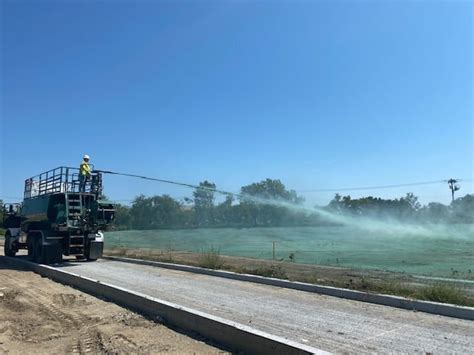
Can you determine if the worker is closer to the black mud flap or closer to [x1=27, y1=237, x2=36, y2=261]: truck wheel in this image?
the black mud flap

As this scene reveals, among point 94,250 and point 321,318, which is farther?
point 94,250

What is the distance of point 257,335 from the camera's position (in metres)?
6.64

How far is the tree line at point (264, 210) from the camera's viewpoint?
54.1 metres

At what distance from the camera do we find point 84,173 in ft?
63.8

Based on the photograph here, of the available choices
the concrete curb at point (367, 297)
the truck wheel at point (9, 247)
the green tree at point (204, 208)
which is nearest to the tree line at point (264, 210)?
the green tree at point (204, 208)

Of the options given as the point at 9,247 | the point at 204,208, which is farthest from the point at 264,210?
the point at 9,247

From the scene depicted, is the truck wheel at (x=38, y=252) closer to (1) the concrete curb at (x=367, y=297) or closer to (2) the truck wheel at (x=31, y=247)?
(2) the truck wheel at (x=31, y=247)

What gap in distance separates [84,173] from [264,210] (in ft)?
143

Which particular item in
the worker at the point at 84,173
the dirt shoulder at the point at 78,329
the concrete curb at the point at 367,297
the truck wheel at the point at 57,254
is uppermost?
the worker at the point at 84,173

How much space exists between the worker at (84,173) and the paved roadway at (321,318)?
23.9 feet

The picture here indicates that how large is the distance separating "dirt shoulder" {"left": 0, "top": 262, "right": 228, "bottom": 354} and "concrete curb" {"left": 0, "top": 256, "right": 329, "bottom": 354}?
257mm

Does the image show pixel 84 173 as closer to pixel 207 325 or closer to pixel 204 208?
pixel 207 325

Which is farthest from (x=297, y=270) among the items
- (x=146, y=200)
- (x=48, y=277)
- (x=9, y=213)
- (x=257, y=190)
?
(x=146, y=200)

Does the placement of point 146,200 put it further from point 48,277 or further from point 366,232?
point 48,277
